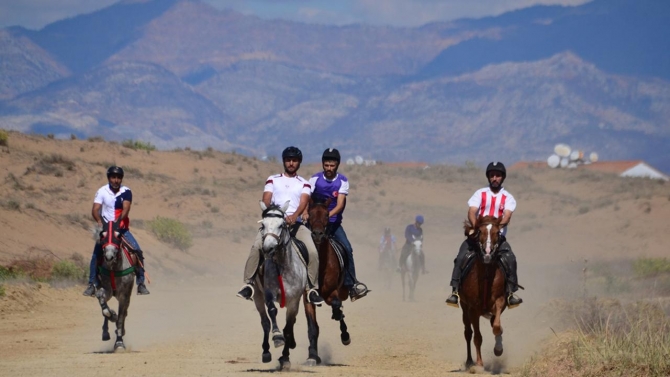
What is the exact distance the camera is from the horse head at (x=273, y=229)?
15.5 meters

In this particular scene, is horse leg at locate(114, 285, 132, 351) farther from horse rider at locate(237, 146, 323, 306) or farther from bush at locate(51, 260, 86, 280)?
bush at locate(51, 260, 86, 280)

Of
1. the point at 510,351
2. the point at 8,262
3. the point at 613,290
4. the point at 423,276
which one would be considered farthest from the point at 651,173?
the point at 510,351

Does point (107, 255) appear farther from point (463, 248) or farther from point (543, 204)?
point (543, 204)

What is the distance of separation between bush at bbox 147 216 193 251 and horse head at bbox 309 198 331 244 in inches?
1157

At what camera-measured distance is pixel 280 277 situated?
16.2 m

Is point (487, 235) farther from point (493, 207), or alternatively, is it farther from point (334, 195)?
point (334, 195)

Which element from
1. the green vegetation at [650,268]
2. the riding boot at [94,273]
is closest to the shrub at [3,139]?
the green vegetation at [650,268]

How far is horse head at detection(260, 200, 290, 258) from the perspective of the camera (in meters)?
15.5

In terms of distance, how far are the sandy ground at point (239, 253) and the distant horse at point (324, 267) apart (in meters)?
0.69

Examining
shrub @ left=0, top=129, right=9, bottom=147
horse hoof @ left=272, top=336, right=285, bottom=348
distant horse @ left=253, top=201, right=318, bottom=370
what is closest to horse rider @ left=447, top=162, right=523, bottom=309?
distant horse @ left=253, top=201, right=318, bottom=370

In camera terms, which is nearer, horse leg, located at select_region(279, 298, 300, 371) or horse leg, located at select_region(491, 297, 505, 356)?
horse leg, located at select_region(279, 298, 300, 371)

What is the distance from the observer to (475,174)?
86000 mm

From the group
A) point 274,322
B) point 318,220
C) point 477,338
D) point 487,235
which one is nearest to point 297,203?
point 318,220

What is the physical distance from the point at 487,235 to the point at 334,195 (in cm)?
249
